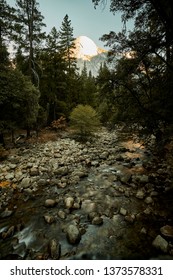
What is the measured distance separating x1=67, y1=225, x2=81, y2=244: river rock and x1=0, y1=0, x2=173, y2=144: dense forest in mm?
3750

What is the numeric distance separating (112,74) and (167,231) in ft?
18.1

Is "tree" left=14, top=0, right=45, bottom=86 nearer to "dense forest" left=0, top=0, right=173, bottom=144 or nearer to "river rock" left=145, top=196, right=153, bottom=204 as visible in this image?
"dense forest" left=0, top=0, right=173, bottom=144

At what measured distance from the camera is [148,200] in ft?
17.3

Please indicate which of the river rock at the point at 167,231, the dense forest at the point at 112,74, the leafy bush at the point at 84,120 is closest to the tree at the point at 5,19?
the dense forest at the point at 112,74

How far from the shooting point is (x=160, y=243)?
144 inches

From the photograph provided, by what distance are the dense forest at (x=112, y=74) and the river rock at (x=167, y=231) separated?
2.73 metres

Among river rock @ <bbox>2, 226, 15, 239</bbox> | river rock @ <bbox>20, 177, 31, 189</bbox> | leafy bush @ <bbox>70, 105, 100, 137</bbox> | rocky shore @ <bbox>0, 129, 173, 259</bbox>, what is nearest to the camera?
rocky shore @ <bbox>0, 129, 173, 259</bbox>

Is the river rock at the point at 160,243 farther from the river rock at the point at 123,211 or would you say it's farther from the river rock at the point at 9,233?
the river rock at the point at 9,233

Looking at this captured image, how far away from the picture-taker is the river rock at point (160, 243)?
357 centimetres

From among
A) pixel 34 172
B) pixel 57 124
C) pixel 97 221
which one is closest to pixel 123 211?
pixel 97 221

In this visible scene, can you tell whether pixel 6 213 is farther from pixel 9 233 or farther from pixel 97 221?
pixel 97 221

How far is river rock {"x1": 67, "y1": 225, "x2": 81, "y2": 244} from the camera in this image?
12.7 feet

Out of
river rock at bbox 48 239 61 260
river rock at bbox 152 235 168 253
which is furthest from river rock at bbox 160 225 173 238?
river rock at bbox 48 239 61 260

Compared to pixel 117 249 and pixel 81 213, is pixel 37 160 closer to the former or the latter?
pixel 81 213
